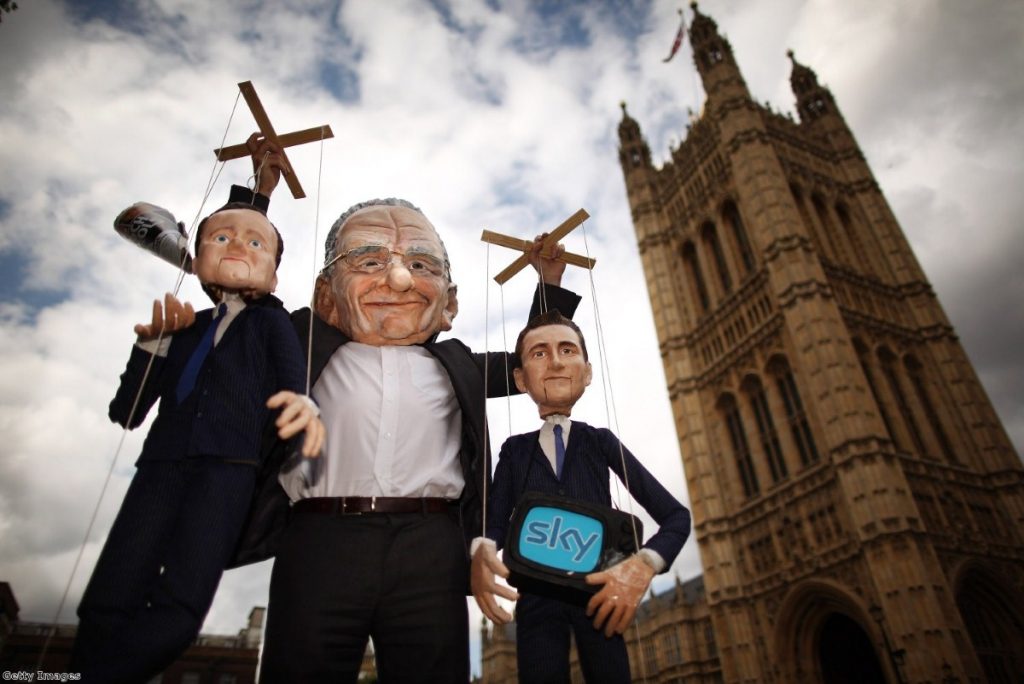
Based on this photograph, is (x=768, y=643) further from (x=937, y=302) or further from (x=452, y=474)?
(x=452, y=474)

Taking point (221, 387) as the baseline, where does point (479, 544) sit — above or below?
below

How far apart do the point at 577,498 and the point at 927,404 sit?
22259 millimetres

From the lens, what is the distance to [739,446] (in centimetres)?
2048

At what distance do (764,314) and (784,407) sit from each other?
3.46 m

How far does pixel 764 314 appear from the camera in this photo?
20.6 m

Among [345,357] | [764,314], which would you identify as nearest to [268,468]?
[345,357]

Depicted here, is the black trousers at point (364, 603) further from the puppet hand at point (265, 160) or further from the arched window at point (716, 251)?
the arched window at point (716, 251)

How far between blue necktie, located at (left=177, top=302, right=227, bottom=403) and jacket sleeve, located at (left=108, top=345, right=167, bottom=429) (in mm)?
140

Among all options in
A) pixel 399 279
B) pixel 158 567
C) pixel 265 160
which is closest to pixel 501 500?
pixel 399 279

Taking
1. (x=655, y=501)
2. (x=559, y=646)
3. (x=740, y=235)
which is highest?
(x=740, y=235)

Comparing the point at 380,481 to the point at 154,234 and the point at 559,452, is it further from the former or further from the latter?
the point at 154,234

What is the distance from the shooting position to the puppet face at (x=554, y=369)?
2547mm

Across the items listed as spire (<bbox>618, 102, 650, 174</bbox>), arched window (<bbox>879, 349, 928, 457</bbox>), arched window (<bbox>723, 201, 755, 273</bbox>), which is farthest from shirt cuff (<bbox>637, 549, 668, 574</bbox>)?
spire (<bbox>618, 102, 650, 174</bbox>)

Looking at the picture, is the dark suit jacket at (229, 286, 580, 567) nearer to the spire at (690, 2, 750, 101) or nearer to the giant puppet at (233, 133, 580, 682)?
the giant puppet at (233, 133, 580, 682)
